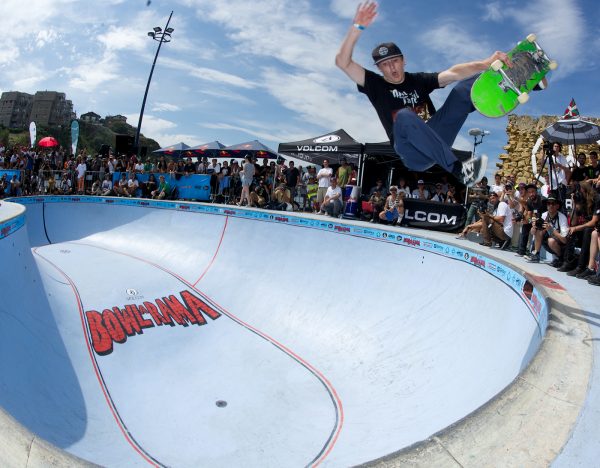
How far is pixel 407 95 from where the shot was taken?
418 centimetres

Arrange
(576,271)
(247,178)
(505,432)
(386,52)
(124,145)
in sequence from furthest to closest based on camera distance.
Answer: (124,145), (247,178), (576,271), (386,52), (505,432)

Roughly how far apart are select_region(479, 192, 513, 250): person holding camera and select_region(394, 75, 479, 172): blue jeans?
4.69 m

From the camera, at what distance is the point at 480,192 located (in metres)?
10.2

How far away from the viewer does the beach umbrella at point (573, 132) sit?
6855 millimetres

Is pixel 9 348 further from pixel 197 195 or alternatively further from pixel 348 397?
pixel 197 195

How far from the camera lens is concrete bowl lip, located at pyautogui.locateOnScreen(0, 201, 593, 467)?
1340 mm

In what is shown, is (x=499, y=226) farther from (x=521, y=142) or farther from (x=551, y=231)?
(x=521, y=142)

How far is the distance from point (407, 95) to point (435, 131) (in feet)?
1.64

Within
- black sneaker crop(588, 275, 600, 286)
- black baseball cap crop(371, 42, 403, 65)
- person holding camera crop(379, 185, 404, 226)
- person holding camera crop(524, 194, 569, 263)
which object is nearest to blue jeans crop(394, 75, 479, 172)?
black baseball cap crop(371, 42, 403, 65)

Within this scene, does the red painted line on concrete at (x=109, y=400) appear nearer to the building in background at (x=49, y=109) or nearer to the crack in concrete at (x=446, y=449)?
the crack in concrete at (x=446, y=449)

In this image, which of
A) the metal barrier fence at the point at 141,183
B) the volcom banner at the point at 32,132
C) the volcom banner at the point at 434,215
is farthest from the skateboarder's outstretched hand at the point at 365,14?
the volcom banner at the point at 32,132

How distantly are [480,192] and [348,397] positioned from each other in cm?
743

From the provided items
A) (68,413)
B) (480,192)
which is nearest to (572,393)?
(68,413)

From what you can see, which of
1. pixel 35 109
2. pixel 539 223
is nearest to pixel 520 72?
pixel 539 223
